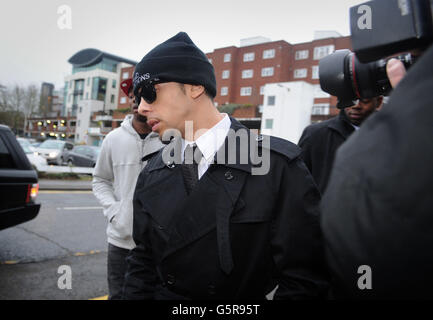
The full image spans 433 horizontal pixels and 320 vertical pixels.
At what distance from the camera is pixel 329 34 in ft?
120

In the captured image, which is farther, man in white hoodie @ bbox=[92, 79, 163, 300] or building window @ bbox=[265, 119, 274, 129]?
building window @ bbox=[265, 119, 274, 129]

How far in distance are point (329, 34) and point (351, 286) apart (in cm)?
4123

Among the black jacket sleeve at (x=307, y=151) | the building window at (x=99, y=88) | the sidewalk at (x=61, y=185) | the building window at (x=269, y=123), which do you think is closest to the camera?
Answer: the black jacket sleeve at (x=307, y=151)

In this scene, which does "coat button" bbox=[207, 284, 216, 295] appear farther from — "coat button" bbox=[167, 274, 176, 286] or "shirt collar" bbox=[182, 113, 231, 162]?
"shirt collar" bbox=[182, 113, 231, 162]

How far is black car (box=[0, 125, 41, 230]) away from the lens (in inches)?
158

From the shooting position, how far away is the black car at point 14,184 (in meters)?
4.00

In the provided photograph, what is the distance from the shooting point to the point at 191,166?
5.20 feet

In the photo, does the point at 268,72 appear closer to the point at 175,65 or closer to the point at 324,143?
the point at 324,143

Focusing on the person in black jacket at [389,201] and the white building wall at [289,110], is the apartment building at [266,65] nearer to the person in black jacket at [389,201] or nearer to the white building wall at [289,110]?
the white building wall at [289,110]

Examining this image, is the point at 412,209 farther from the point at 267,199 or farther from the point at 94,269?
the point at 94,269

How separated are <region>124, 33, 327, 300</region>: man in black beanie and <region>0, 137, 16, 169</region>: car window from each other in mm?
3476

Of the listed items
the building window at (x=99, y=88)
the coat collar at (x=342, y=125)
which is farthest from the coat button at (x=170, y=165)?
the building window at (x=99, y=88)

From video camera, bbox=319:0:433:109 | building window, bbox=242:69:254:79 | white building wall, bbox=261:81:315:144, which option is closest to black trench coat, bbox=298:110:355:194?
video camera, bbox=319:0:433:109
